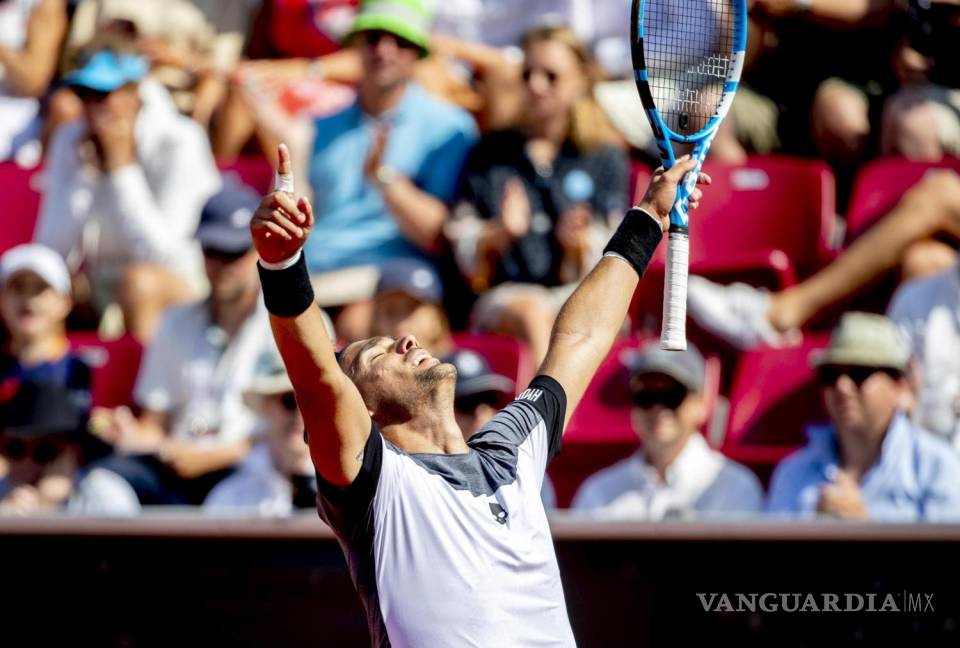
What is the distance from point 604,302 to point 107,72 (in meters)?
4.06

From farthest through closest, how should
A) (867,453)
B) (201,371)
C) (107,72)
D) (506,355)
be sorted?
(107,72), (201,371), (506,355), (867,453)

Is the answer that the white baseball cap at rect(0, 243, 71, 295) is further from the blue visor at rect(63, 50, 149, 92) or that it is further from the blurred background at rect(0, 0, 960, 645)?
the blue visor at rect(63, 50, 149, 92)

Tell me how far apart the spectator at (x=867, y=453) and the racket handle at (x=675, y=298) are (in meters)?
1.94

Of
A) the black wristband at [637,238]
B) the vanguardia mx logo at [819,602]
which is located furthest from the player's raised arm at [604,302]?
the vanguardia mx logo at [819,602]

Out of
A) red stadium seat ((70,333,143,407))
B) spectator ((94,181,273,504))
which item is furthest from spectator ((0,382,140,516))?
red stadium seat ((70,333,143,407))

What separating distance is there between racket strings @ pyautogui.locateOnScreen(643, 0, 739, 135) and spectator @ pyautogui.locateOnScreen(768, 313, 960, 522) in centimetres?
94

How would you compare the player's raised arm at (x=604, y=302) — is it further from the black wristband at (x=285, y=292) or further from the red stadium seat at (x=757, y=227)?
the red stadium seat at (x=757, y=227)

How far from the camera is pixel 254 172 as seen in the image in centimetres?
697

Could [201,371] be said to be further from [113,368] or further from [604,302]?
[604,302]

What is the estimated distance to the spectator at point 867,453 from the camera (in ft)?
16.6

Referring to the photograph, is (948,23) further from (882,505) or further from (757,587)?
(757,587)

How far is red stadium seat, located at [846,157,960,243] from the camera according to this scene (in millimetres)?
6035

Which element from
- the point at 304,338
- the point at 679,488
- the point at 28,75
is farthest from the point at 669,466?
the point at 28,75

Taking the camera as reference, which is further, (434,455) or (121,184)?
(121,184)
